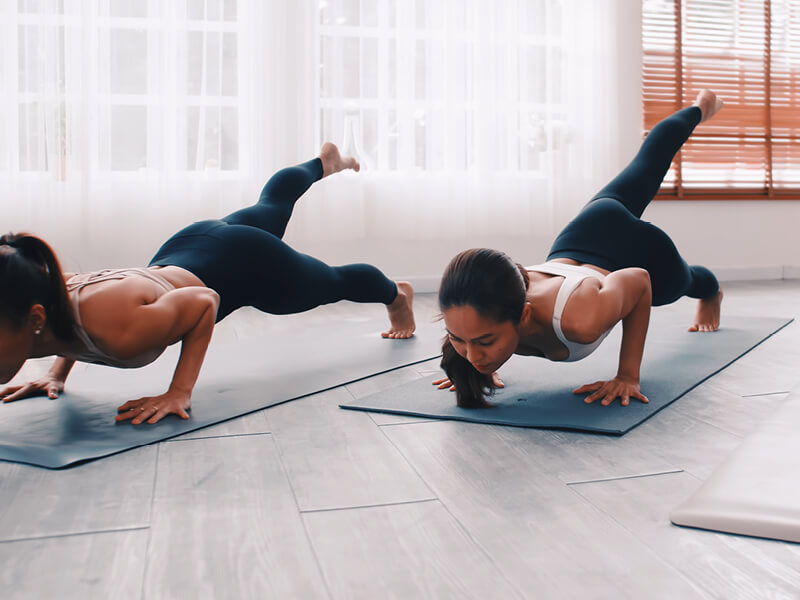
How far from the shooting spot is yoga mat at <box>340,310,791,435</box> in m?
1.50

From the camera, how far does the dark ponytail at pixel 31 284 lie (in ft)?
4.26

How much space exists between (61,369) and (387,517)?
1103 mm

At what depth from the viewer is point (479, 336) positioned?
1392mm

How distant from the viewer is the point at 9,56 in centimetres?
327

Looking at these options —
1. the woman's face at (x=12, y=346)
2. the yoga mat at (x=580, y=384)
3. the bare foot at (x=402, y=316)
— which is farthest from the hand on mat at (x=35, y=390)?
the bare foot at (x=402, y=316)

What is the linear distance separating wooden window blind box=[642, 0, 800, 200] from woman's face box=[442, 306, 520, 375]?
3271 millimetres

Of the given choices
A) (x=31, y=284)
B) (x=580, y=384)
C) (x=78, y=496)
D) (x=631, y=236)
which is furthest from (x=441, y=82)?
(x=78, y=496)

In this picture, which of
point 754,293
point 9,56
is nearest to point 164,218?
point 9,56

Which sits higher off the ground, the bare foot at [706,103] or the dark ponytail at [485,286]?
the bare foot at [706,103]

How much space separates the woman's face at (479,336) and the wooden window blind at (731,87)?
3.27 m

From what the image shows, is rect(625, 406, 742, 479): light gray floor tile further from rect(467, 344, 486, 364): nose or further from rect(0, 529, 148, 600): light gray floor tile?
rect(0, 529, 148, 600): light gray floor tile

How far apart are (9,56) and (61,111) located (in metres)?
0.28

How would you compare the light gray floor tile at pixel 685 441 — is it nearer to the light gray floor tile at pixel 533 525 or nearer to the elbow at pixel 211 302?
the light gray floor tile at pixel 533 525

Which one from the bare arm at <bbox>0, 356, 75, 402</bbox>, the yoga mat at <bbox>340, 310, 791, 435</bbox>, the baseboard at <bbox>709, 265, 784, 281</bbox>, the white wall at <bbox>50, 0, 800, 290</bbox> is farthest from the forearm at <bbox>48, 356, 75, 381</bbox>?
the baseboard at <bbox>709, 265, 784, 281</bbox>
